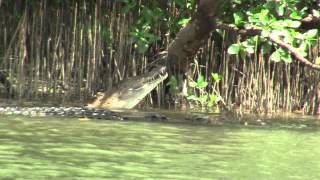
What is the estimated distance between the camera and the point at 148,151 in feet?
17.1

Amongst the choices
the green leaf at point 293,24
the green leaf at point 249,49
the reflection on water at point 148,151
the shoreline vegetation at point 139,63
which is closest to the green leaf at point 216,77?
the shoreline vegetation at point 139,63

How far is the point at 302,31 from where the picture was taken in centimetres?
987

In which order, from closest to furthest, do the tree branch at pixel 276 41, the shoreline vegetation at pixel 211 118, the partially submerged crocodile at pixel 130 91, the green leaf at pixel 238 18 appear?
1. the shoreline vegetation at pixel 211 118
2. the tree branch at pixel 276 41
3. the green leaf at pixel 238 18
4. the partially submerged crocodile at pixel 130 91

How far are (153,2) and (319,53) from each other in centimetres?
279

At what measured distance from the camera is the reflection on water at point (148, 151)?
14.2 ft

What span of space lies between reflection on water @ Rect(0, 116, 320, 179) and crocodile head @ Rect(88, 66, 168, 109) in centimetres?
214

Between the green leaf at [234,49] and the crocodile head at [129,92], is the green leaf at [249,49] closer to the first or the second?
the green leaf at [234,49]

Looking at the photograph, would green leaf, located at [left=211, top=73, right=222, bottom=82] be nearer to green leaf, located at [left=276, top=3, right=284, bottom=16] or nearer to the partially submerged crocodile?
the partially submerged crocodile

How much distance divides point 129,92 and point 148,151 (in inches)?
169

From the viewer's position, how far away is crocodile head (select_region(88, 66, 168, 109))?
9367mm

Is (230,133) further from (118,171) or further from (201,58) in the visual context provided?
(201,58)

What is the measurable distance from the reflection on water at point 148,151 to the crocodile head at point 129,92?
2.14 metres

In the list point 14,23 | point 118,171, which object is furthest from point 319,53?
point 118,171

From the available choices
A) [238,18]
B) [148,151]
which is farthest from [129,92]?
[148,151]
